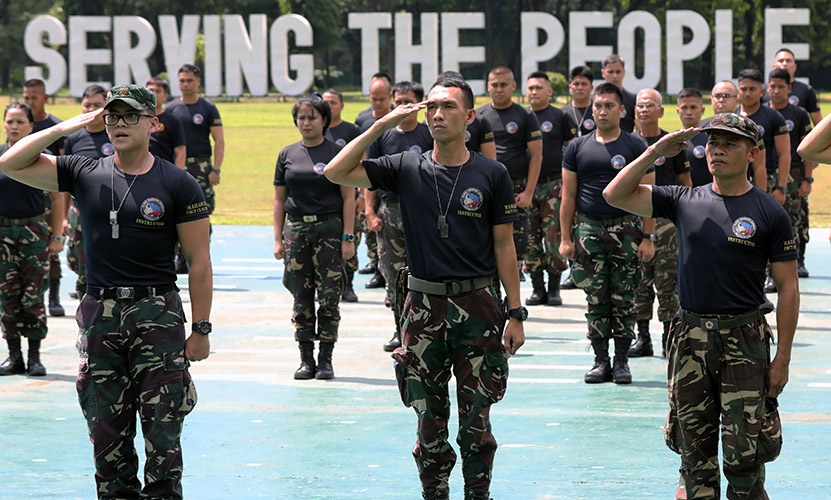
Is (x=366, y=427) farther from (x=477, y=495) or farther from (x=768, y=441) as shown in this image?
(x=768, y=441)

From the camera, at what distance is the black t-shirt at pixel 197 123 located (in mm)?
16781

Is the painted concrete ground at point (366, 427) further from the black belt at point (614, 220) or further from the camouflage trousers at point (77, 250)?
the black belt at point (614, 220)

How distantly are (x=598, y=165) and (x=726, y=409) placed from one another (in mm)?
4340

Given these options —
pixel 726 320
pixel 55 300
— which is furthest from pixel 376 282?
pixel 726 320

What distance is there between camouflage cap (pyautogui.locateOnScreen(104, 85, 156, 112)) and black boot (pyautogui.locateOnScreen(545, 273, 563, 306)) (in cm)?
841

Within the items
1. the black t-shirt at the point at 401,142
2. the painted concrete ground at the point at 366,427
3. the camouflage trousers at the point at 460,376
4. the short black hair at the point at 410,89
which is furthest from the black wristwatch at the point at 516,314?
the short black hair at the point at 410,89

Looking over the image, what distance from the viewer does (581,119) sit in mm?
14727

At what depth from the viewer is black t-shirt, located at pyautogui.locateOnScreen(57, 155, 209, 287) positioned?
659cm

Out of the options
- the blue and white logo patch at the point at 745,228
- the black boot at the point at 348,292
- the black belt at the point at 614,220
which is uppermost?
the blue and white logo patch at the point at 745,228

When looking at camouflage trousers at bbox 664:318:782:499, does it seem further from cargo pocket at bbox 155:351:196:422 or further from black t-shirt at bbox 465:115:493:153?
black t-shirt at bbox 465:115:493:153

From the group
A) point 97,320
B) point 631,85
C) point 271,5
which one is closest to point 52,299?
point 97,320

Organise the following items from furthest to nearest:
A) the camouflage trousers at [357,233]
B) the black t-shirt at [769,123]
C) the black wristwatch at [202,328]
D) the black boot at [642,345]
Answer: the camouflage trousers at [357,233]
the black t-shirt at [769,123]
the black boot at [642,345]
the black wristwatch at [202,328]

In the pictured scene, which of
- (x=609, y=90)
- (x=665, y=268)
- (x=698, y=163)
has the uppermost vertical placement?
(x=609, y=90)

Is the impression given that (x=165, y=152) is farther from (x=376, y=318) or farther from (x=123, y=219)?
(x=123, y=219)
